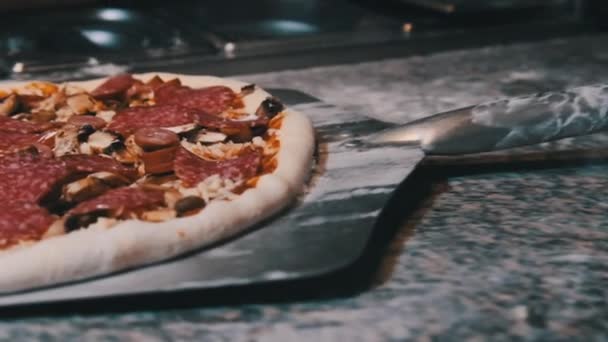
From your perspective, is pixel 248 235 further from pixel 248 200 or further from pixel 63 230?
pixel 63 230

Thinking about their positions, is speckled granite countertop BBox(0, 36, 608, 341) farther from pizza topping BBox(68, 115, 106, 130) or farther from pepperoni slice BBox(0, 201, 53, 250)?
pizza topping BBox(68, 115, 106, 130)

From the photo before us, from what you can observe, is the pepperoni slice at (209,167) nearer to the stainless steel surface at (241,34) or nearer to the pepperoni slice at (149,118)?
the pepperoni slice at (149,118)

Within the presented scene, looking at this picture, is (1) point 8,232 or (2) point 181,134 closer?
(1) point 8,232

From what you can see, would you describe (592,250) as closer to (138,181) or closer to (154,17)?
(138,181)

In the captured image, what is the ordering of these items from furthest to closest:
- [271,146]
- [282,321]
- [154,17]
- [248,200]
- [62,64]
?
[154,17] < [62,64] < [271,146] < [248,200] < [282,321]

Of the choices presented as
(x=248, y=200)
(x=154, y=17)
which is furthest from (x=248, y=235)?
(x=154, y=17)

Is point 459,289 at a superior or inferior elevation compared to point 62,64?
inferior

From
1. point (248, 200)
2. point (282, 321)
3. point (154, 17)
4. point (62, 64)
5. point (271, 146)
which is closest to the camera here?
point (282, 321)

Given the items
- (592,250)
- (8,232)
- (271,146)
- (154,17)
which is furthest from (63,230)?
(154,17)

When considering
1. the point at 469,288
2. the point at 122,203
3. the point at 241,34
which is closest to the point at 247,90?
the point at 122,203
